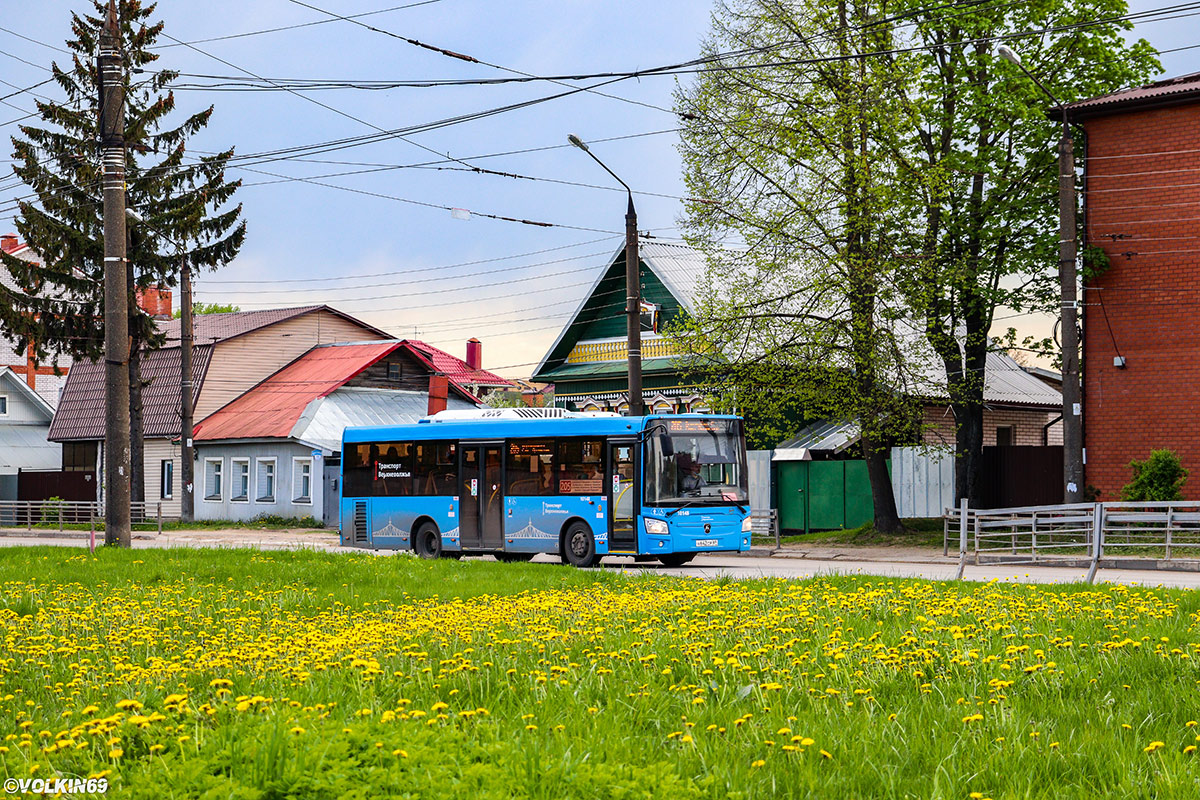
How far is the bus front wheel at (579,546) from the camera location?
2419 cm

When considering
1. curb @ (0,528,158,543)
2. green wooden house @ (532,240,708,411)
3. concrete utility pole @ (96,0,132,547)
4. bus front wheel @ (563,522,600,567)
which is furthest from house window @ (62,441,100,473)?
bus front wheel @ (563,522,600,567)

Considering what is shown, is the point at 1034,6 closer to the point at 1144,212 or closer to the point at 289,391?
the point at 1144,212

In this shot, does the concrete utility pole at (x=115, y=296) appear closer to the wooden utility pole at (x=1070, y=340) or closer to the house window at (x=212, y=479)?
the wooden utility pole at (x=1070, y=340)

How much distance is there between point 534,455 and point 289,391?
27.8 meters

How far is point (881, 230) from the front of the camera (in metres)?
28.6

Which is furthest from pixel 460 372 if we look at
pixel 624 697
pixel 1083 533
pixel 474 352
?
pixel 624 697

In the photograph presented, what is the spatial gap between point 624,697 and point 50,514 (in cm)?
4539

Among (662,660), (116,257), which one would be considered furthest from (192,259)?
(662,660)

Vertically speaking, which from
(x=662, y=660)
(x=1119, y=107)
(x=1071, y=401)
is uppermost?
(x=1119, y=107)

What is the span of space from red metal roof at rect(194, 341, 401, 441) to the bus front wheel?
913 inches

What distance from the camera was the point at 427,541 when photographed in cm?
2753

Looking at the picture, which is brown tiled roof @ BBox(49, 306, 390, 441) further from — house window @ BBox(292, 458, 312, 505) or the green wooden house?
the green wooden house

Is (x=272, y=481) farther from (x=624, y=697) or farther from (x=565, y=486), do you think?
(x=624, y=697)

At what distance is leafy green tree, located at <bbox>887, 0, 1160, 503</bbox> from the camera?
95.0ft
